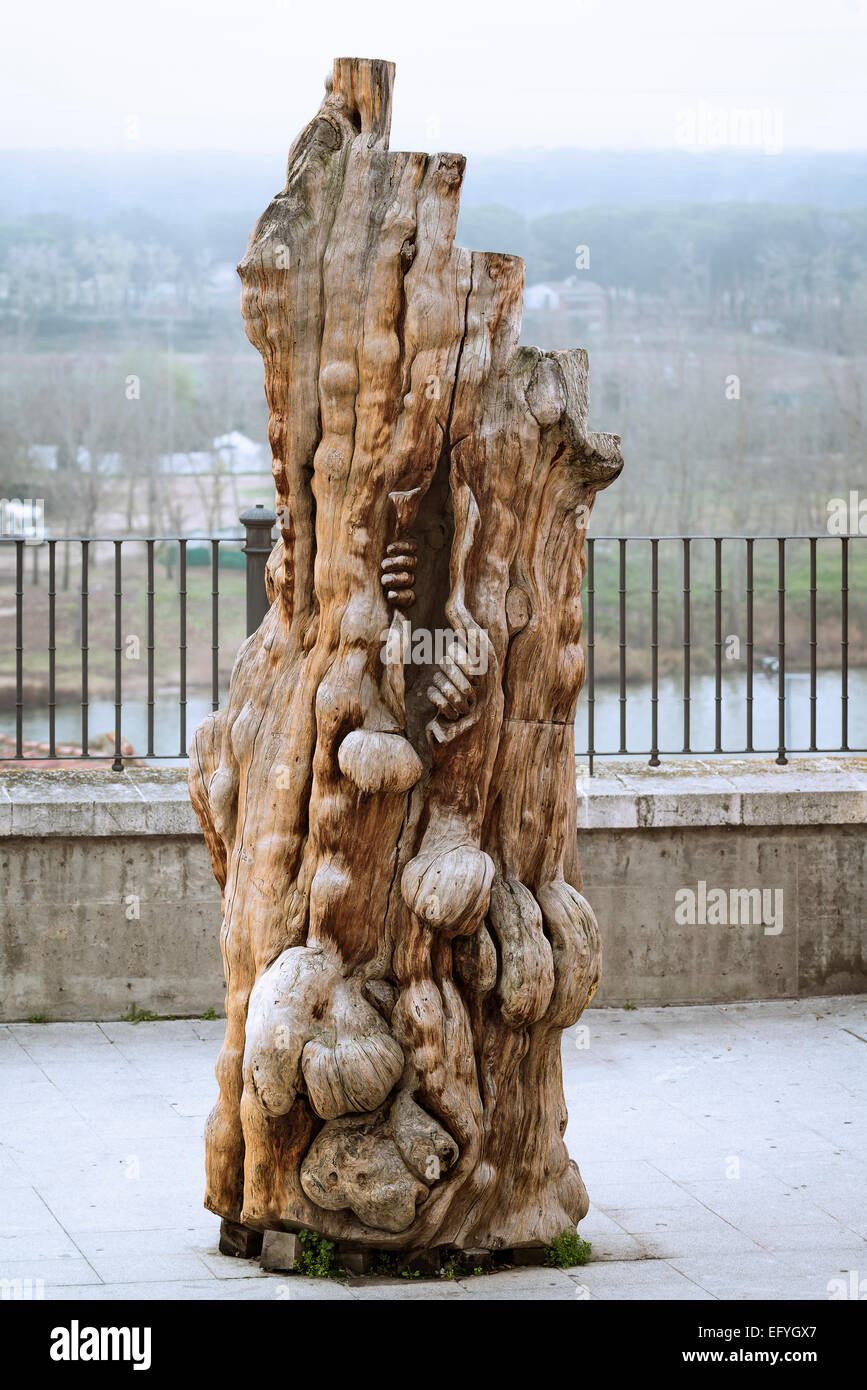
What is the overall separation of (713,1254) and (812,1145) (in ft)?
3.94

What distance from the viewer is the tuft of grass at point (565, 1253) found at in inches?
164

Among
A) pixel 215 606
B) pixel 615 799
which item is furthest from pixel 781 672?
pixel 215 606

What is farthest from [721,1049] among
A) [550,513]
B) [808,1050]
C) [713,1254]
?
[550,513]

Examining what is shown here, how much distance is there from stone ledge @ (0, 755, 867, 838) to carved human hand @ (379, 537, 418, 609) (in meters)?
2.72

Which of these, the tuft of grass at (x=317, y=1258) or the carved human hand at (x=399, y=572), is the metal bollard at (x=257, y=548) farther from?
the tuft of grass at (x=317, y=1258)

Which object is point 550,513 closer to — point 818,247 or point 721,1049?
point 721,1049

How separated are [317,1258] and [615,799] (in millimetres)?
3166

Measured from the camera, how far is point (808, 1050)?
643 cm

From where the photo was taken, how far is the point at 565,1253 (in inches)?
165

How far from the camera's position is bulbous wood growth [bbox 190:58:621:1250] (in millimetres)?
3945

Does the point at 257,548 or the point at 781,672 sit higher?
the point at 257,548

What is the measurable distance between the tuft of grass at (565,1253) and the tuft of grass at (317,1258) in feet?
1.89

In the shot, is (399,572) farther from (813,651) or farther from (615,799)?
(813,651)

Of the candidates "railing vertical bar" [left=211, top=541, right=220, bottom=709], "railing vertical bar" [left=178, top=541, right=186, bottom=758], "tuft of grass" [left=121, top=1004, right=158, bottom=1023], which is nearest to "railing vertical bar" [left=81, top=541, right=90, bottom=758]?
"railing vertical bar" [left=178, top=541, right=186, bottom=758]
